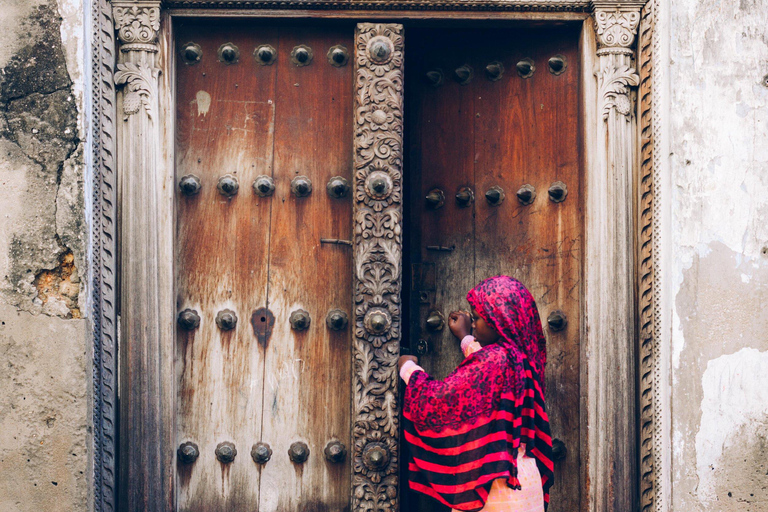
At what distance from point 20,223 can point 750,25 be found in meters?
2.40

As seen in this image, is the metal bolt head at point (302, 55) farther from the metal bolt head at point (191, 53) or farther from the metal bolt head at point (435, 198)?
the metal bolt head at point (435, 198)

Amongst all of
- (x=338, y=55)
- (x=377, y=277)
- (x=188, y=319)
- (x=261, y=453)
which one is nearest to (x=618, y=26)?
(x=338, y=55)

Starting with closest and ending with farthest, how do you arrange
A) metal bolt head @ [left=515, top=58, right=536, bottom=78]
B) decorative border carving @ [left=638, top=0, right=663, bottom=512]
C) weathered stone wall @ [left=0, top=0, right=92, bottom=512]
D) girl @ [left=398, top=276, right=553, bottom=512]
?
girl @ [left=398, top=276, right=553, bottom=512] → weathered stone wall @ [left=0, top=0, right=92, bottom=512] → decorative border carving @ [left=638, top=0, right=663, bottom=512] → metal bolt head @ [left=515, top=58, right=536, bottom=78]

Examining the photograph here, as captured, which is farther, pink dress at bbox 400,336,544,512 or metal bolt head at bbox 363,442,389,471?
metal bolt head at bbox 363,442,389,471

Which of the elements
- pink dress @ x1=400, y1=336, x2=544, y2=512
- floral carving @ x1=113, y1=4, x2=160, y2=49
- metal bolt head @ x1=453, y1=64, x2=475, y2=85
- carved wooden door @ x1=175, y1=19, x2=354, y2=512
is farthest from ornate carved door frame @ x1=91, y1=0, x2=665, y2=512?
pink dress @ x1=400, y1=336, x2=544, y2=512

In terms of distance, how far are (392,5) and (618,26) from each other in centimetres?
76

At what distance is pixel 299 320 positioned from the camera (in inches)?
86.4

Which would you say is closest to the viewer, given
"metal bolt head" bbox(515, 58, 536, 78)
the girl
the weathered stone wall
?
the girl

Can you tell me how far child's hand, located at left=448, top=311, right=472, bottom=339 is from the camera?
2.13m

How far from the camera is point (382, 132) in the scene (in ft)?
6.93

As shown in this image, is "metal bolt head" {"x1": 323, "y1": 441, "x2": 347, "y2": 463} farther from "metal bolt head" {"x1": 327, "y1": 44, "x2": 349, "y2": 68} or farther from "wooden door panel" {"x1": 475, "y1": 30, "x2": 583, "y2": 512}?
"metal bolt head" {"x1": 327, "y1": 44, "x2": 349, "y2": 68}

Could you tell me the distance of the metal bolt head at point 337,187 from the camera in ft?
7.25

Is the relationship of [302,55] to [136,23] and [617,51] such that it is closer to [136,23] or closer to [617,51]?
[136,23]

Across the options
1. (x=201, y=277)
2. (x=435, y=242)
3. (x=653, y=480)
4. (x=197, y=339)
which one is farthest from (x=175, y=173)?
(x=653, y=480)
